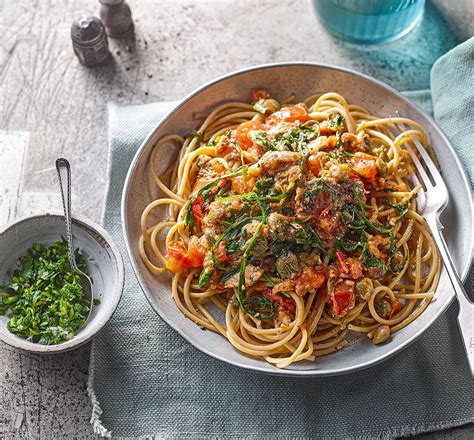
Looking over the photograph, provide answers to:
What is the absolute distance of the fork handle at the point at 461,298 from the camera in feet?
13.0

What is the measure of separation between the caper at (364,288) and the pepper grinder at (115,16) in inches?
129

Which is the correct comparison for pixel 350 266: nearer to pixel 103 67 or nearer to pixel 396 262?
pixel 396 262

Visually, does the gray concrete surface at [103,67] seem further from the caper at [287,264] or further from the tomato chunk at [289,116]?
the caper at [287,264]

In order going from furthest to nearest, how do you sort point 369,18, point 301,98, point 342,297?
point 369,18 < point 301,98 < point 342,297

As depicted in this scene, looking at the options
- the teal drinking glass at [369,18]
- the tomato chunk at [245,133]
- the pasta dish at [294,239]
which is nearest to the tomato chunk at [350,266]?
the pasta dish at [294,239]

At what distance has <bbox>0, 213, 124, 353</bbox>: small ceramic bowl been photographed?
452cm

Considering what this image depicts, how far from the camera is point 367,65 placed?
6148 mm

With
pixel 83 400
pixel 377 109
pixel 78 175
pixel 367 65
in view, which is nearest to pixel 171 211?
pixel 78 175

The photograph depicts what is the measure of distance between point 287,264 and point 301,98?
160 centimetres

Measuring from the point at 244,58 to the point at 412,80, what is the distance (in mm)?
1512

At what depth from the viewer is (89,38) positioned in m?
5.73

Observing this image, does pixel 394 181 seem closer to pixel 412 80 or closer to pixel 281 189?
pixel 281 189

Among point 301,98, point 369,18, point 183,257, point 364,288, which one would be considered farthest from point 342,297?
point 369,18

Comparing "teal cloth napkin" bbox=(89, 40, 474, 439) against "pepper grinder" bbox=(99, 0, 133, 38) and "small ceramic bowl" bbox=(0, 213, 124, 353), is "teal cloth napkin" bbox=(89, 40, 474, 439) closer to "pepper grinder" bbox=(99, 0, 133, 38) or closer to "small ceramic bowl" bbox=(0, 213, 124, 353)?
"small ceramic bowl" bbox=(0, 213, 124, 353)
